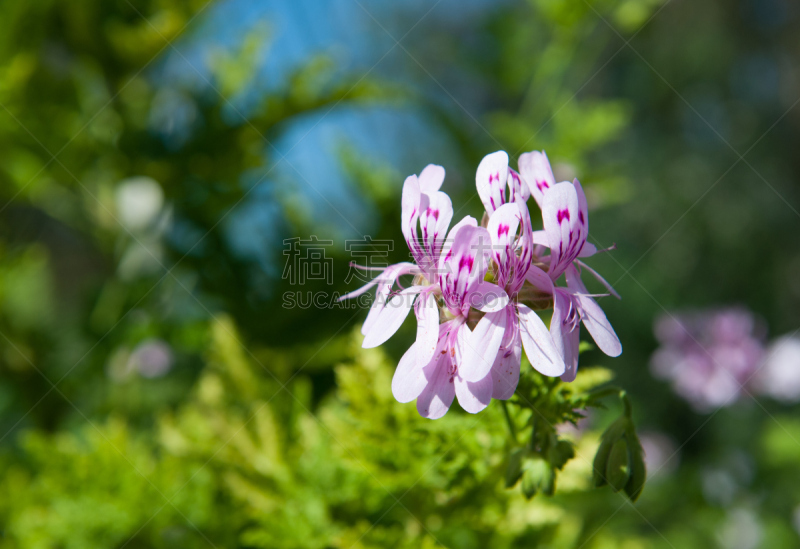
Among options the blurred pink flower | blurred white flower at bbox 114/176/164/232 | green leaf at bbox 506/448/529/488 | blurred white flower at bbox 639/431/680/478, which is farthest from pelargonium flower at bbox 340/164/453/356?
blurred white flower at bbox 639/431/680/478

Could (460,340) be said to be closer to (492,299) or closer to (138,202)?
(492,299)

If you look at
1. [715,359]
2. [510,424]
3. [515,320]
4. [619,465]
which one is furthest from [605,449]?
[715,359]

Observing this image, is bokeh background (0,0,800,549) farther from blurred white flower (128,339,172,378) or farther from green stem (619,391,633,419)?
green stem (619,391,633,419)

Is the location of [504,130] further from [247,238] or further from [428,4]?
[428,4]

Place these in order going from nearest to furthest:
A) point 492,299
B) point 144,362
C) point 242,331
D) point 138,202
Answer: point 492,299 → point 242,331 → point 138,202 → point 144,362

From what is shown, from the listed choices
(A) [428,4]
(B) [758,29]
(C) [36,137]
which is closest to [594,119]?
(C) [36,137]

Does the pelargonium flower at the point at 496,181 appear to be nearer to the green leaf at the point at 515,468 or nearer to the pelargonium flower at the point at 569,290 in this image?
the pelargonium flower at the point at 569,290
